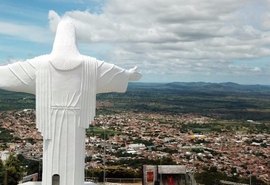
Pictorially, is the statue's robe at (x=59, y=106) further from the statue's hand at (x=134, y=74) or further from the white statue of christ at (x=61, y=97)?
the statue's hand at (x=134, y=74)

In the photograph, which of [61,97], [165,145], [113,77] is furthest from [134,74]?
[165,145]

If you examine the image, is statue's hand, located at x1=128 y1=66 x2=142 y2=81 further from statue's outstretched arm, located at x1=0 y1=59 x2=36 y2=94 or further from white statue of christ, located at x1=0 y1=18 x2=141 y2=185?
statue's outstretched arm, located at x1=0 y1=59 x2=36 y2=94

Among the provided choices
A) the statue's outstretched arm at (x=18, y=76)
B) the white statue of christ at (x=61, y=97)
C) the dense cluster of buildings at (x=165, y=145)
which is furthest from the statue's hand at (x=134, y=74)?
the dense cluster of buildings at (x=165, y=145)

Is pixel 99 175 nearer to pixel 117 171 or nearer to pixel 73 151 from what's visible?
pixel 117 171

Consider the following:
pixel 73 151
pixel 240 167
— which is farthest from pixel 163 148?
pixel 73 151

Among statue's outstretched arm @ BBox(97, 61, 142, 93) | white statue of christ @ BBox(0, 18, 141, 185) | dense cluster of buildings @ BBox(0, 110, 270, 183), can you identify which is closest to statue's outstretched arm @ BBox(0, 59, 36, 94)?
white statue of christ @ BBox(0, 18, 141, 185)
